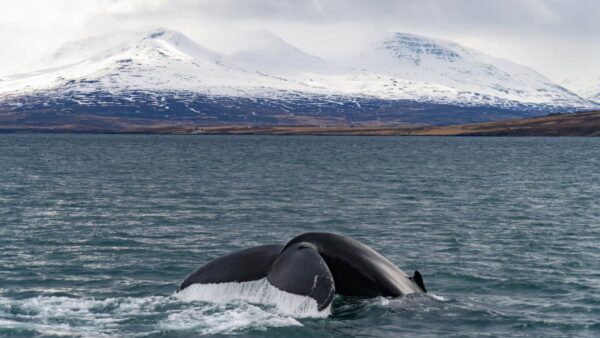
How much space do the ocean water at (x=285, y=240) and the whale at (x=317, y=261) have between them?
0.47m

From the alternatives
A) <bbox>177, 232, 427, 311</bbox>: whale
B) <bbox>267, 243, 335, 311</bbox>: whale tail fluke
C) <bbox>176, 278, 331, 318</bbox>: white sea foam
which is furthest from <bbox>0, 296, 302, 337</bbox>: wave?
<bbox>267, 243, 335, 311</bbox>: whale tail fluke

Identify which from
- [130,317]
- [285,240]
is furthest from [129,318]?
[285,240]

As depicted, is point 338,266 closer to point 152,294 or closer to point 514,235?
point 152,294

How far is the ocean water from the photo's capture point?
18.8 metres

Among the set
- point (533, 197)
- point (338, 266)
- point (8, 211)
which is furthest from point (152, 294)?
point (533, 197)

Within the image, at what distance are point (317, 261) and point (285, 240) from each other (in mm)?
18505

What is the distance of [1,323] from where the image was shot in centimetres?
1889

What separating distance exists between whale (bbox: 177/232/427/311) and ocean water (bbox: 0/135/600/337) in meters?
0.47

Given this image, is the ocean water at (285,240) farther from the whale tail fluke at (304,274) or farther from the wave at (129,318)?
the whale tail fluke at (304,274)

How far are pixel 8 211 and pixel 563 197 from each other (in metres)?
35.1

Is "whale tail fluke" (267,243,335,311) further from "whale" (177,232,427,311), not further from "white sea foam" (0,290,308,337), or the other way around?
"white sea foam" (0,290,308,337)

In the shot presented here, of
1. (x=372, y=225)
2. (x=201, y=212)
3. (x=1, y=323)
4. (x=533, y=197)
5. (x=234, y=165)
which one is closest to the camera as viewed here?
(x=1, y=323)

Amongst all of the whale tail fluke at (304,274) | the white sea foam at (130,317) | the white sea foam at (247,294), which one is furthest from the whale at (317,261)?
the white sea foam at (130,317)

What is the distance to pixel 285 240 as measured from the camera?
34031 mm
